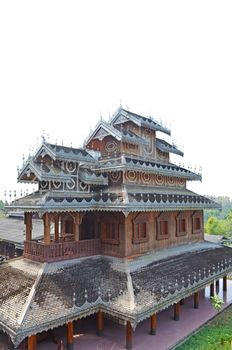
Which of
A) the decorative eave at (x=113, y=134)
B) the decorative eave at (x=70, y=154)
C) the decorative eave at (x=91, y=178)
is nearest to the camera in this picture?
the decorative eave at (x=70, y=154)

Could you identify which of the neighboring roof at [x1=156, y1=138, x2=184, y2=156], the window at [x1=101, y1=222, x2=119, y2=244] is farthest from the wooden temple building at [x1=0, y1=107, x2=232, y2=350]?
the neighboring roof at [x1=156, y1=138, x2=184, y2=156]

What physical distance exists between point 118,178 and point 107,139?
3.14 metres

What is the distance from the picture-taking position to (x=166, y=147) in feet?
69.3

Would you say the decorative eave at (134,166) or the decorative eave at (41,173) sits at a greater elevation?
the decorative eave at (134,166)

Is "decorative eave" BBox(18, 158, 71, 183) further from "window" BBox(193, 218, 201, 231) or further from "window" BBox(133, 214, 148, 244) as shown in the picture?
"window" BBox(193, 218, 201, 231)

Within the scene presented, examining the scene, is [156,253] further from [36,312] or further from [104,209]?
[36,312]

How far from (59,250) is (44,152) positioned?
477 cm

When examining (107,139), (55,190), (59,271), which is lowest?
(59,271)

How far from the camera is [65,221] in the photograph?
16672 mm

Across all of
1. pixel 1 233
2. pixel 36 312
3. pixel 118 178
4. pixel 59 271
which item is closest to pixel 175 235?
pixel 118 178

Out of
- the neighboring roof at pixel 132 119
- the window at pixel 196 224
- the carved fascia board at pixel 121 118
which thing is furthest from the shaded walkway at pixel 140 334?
the carved fascia board at pixel 121 118

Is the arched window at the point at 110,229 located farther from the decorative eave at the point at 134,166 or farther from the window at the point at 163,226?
the window at the point at 163,226

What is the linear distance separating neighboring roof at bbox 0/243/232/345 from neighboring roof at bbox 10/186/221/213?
8.40ft

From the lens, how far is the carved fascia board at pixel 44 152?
14300mm
